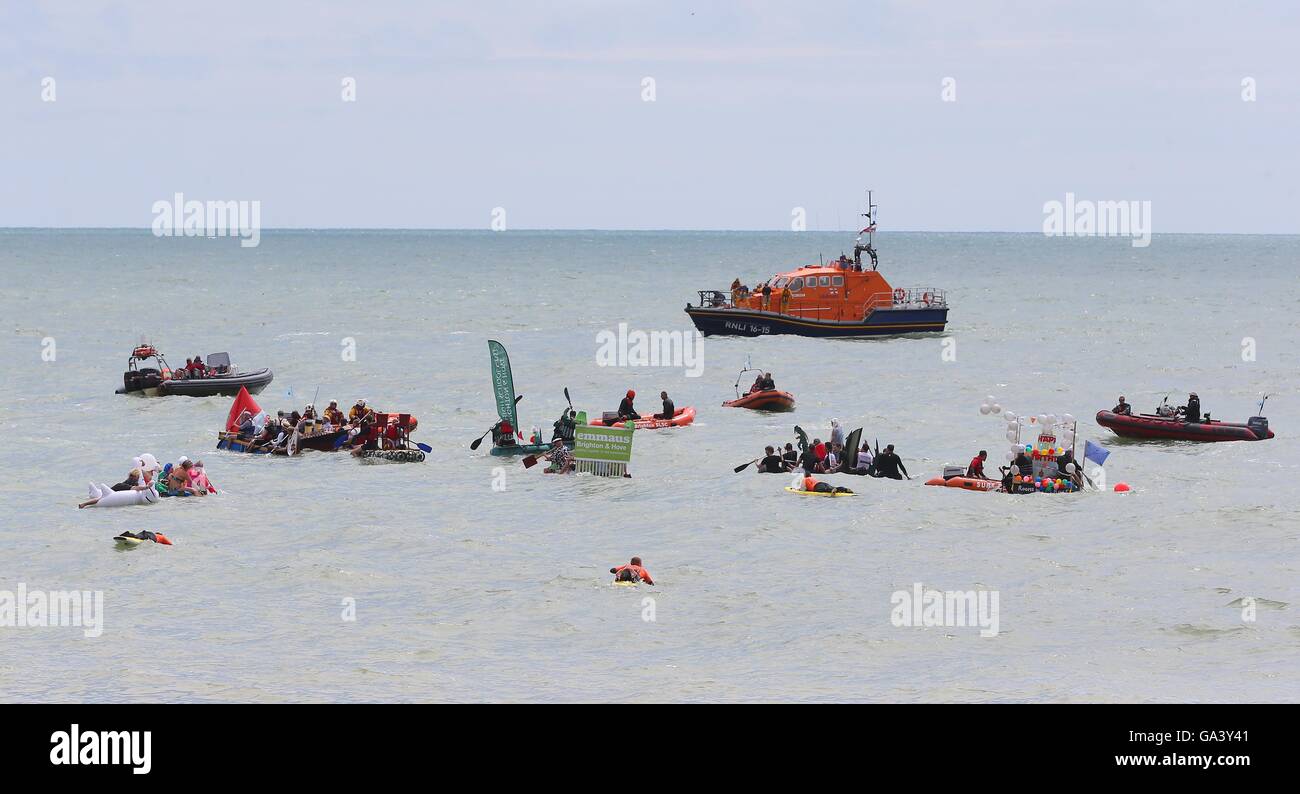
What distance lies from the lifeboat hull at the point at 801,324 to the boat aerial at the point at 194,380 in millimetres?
26202

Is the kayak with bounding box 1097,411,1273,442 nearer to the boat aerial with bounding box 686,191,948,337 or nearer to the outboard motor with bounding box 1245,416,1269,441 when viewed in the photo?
the outboard motor with bounding box 1245,416,1269,441

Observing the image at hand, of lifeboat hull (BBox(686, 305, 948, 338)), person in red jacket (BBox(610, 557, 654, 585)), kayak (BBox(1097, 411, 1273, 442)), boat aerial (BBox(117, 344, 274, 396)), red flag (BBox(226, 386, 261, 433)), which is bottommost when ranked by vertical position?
person in red jacket (BBox(610, 557, 654, 585))

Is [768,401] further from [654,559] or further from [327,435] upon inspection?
[654,559]

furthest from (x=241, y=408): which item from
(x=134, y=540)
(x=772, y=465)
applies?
(x=772, y=465)

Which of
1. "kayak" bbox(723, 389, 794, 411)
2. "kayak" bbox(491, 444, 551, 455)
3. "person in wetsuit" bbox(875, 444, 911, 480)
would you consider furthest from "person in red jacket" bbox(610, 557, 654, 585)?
"kayak" bbox(723, 389, 794, 411)

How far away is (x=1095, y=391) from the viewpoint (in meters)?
59.2

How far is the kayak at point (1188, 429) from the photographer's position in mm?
41188

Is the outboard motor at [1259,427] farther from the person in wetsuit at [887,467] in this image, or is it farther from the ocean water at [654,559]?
the person in wetsuit at [887,467]

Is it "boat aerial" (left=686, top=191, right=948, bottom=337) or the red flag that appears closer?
the red flag

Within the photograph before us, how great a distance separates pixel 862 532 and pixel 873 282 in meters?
44.6

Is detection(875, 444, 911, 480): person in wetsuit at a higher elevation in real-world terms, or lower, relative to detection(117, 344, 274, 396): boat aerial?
lower

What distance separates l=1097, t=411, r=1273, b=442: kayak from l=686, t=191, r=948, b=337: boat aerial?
1193 inches

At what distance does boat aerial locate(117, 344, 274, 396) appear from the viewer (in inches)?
2044

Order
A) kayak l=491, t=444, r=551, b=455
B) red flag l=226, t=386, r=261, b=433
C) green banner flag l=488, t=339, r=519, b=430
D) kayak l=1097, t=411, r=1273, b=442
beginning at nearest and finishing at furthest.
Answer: kayak l=491, t=444, r=551, b=455 < green banner flag l=488, t=339, r=519, b=430 < kayak l=1097, t=411, r=1273, b=442 < red flag l=226, t=386, r=261, b=433
